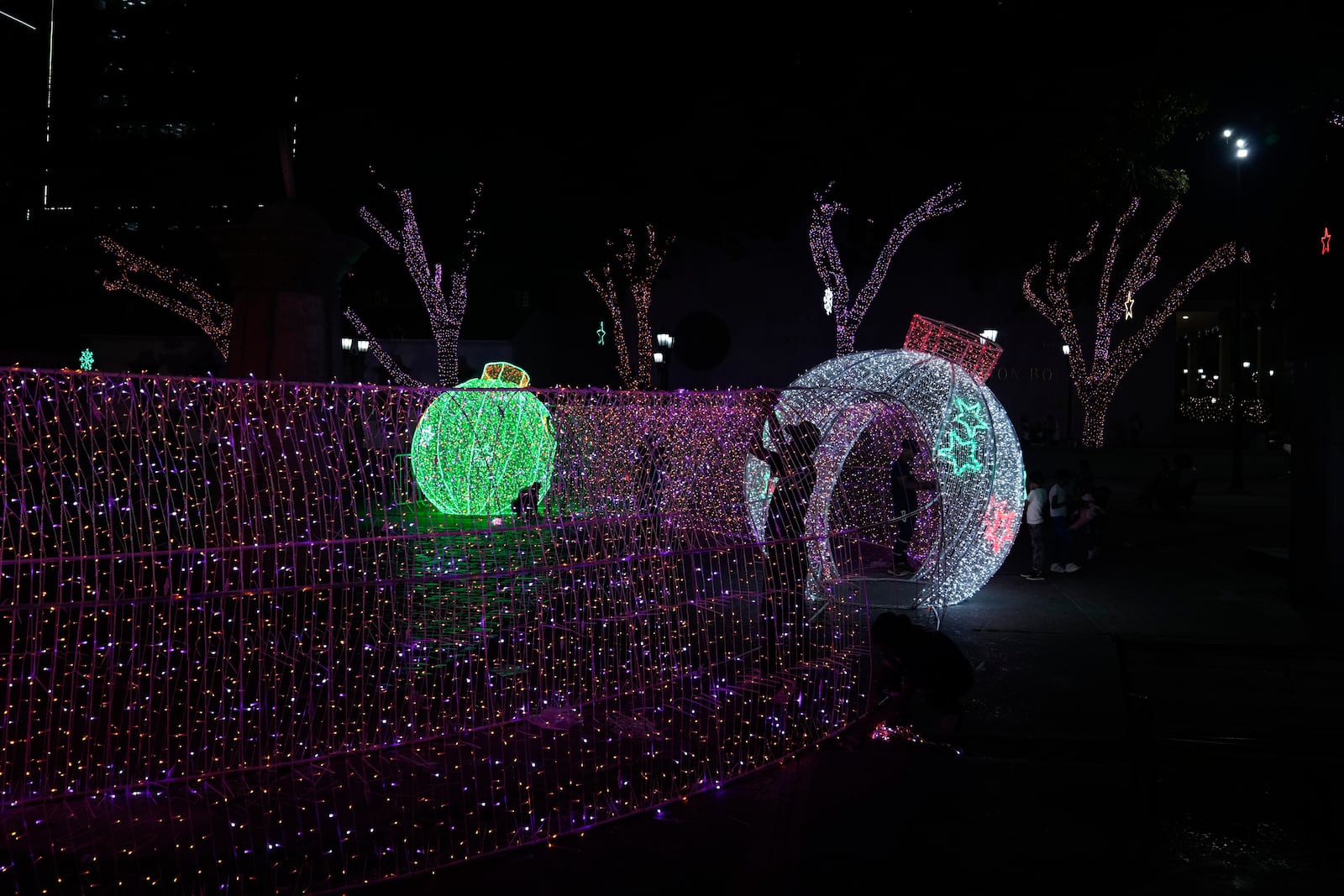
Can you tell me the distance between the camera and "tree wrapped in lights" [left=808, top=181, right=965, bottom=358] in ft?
82.8

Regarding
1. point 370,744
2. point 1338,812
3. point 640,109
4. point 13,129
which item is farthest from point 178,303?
point 1338,812

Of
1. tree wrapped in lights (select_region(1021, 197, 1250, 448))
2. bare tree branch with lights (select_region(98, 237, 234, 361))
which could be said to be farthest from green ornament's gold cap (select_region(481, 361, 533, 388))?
tree wrapped in lights (select_region(1021, 197, 1250, 448))

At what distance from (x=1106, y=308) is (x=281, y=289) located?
87.4ft

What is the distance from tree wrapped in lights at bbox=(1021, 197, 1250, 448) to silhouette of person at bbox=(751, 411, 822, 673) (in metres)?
22.1

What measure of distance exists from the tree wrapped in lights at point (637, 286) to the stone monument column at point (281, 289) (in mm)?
19371

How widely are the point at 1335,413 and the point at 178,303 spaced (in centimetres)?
2370

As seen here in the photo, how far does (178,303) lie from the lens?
24688mm

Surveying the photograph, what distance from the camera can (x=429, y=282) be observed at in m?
25.7

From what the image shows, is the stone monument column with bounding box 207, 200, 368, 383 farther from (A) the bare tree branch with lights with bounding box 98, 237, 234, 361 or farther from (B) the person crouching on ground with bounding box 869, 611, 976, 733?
(A) the bare tree branch with lights with bounding box 98, 237, 234, 361

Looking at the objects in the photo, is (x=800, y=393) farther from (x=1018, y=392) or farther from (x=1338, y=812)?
(x=1018, y=392)

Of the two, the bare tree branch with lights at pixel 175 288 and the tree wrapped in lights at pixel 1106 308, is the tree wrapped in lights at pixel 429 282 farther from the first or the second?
the tree wrapped in lights at pixel 1106 308

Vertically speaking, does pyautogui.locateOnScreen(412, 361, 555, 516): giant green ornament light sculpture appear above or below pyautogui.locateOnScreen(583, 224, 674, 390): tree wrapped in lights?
below

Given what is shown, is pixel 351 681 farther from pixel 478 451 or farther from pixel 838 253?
pixel 838 253

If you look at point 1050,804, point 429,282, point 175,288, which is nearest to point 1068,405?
point 429,282
